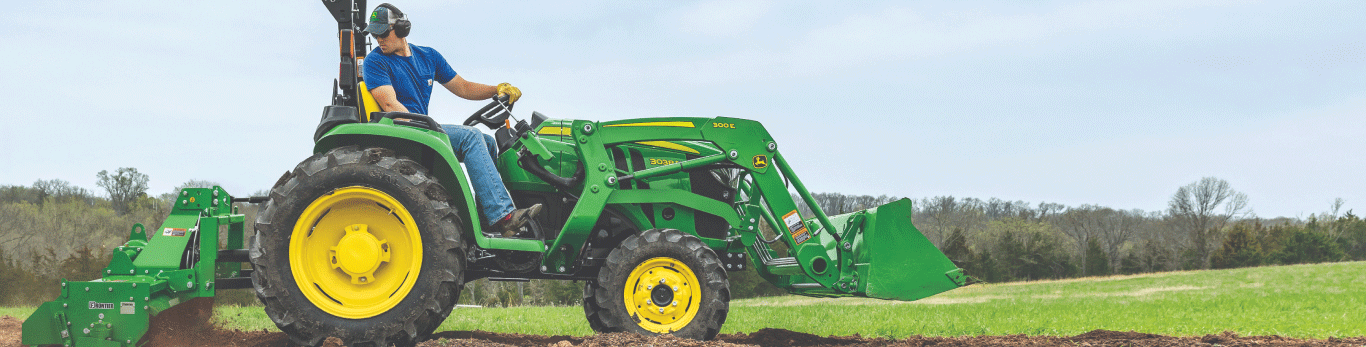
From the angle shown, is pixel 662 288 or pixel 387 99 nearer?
pixel 662 288

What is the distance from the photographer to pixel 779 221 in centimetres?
574

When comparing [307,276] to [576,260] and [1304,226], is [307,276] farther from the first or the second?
[1304,226]

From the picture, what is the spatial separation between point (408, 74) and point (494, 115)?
2.06ft

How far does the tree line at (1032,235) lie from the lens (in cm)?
3109

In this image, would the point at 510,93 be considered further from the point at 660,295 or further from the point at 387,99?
the point at 660,295

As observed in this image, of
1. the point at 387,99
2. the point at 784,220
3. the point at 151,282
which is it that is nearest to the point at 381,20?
the point at 387,99

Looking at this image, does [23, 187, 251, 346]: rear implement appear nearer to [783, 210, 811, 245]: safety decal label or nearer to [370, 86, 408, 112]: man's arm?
[370, 86, 408, 112]: man's arm

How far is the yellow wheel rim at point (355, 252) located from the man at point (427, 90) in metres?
0.55

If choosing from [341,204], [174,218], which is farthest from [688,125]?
[174,218]

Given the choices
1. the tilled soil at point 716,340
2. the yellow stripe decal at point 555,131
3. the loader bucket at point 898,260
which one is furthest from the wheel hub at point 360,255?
the loader bucket at point 898,260

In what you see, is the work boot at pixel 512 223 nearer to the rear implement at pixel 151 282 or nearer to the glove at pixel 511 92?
the glove at pixel 511 92

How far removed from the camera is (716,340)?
5.28 metres

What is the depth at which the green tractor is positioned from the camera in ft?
15.3

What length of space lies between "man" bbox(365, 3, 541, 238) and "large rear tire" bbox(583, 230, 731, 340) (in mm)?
649
